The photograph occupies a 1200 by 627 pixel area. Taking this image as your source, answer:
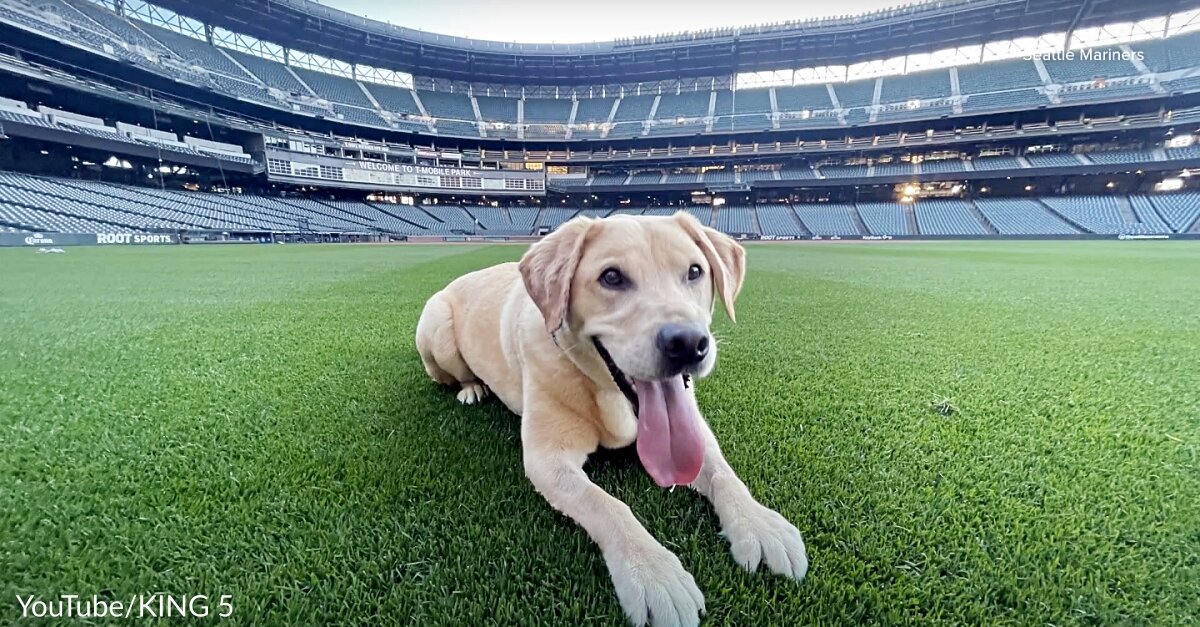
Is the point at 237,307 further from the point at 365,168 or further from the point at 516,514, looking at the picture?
the point at 365,168

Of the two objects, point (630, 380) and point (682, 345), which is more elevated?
point (682, 345)

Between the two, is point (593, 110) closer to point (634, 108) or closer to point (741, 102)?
point (634, 108)

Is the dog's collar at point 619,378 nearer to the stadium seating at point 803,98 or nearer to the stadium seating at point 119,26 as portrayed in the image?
the stadium seating at point 119,26

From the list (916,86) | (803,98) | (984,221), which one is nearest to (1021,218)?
(984,221)

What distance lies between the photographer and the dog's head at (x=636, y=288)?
5.02 ft

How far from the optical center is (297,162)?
42500 mm

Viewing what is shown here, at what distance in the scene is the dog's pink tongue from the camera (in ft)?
5.26

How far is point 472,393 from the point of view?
2.68 meters

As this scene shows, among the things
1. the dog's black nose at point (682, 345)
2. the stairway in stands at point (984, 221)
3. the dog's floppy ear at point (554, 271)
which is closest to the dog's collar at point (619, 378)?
the dog's floppy ear at point (554, 271)

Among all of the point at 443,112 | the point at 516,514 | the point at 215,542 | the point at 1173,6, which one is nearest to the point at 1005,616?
the point at 516,514

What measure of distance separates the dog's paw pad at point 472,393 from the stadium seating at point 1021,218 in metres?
43.5

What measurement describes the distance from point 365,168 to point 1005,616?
54.5 m

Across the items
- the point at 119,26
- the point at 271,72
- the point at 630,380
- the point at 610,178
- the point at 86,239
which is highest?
the point at 119,26

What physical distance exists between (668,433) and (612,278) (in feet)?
2.12
